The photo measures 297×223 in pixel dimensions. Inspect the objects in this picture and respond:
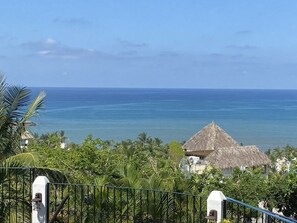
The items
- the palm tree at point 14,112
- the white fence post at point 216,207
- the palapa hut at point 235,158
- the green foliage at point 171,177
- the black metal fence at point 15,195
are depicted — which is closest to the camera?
the white fence post at point 216,207

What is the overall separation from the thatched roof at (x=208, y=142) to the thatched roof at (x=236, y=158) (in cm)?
107

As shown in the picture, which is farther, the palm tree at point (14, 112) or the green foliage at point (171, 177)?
the green foliage at point (171, 177)

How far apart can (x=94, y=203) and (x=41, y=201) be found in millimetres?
2538

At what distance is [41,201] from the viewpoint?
6855 mm

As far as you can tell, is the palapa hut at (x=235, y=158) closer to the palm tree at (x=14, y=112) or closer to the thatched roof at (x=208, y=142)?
the thatched roof at (x=208, y=142)

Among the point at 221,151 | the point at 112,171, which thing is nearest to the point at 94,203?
the point at 112,171

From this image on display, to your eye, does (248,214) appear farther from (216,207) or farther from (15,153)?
(216,207)

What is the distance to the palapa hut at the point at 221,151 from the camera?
1088 inches

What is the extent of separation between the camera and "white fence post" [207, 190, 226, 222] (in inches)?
235

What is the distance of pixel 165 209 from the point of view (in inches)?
381

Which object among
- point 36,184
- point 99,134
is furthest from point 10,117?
point 99,134

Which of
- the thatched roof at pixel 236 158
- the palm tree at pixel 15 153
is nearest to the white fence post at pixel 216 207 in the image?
the palm tree at pixel 15 153

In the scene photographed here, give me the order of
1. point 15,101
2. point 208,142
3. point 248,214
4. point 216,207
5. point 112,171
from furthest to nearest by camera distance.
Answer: point 208,142
point 112,171
point 248,214
point 15,101
point 216,207

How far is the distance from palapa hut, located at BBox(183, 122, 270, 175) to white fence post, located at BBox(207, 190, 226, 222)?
20917mm
